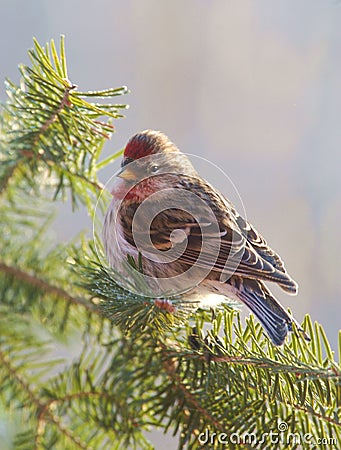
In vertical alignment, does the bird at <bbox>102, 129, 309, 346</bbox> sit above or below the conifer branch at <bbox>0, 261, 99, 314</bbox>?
above

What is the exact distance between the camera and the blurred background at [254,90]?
4.31ft

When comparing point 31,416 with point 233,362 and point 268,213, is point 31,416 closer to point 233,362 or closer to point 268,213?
point 233,362

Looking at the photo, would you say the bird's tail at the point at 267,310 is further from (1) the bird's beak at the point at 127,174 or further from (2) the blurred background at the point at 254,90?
(2) the blurred background at the point at 254,90

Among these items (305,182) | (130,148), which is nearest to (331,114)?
(305,182)

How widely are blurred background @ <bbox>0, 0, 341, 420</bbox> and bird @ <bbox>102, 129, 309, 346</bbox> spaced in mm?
600

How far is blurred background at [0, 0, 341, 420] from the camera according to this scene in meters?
1.31

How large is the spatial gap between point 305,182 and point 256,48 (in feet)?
1.32

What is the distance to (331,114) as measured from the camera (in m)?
1.49

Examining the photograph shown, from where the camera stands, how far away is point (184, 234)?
60 centimetres

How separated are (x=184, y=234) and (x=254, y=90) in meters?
1.04

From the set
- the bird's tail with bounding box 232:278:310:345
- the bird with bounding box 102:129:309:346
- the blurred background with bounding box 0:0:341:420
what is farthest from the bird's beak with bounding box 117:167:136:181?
the blurred background with bounding box 0:0:341:420

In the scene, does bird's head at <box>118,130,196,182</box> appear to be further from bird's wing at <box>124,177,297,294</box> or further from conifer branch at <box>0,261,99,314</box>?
conifer branch at <box>0,261,99,314</box>

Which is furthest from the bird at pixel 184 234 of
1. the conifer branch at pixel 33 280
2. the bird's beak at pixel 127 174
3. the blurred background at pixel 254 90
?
the blurred background at pixel 254 90

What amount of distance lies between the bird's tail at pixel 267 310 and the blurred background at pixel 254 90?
59cm
